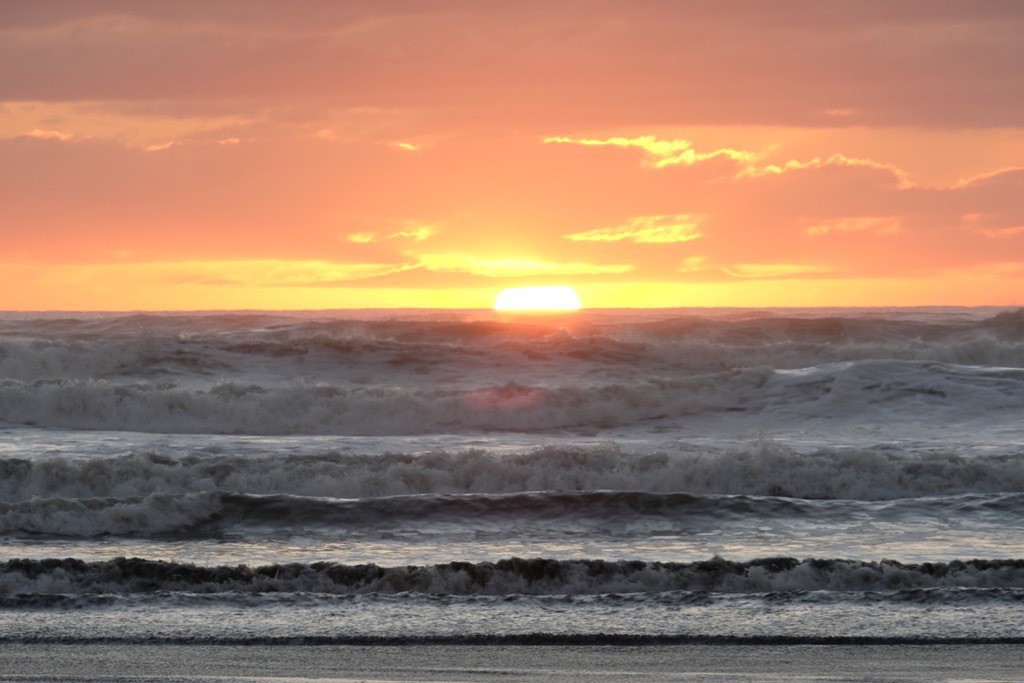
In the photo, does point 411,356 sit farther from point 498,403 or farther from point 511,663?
point 511,663

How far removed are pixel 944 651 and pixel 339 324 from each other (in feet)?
139

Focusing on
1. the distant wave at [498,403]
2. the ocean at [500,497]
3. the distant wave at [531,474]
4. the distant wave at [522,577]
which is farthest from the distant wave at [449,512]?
the distant wave at [498,403]

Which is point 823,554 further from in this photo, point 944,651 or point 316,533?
point 316,533

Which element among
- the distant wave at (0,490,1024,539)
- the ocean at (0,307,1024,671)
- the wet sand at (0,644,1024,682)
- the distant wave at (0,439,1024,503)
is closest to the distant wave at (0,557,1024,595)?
the ocean at (0,307,1024,671)

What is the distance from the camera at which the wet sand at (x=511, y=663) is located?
688 cm

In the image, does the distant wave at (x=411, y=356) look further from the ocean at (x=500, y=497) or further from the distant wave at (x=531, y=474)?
the distant wave at (x=531, y=474)

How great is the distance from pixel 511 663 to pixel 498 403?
18.9m

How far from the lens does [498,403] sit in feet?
85.6

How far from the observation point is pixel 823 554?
1090 cm

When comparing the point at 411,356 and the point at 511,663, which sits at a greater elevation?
the point at 411,356

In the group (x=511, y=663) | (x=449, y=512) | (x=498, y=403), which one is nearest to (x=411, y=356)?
(x=498, y=403)

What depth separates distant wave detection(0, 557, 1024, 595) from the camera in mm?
9227

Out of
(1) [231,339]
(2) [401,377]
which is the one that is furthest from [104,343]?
(2) [401,377]

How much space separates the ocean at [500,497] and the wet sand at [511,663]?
0.20 metres
